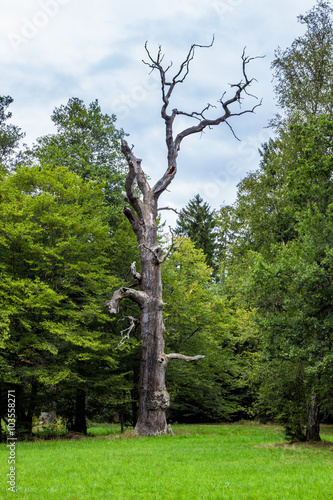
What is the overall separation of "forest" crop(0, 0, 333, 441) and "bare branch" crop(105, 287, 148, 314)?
7cm

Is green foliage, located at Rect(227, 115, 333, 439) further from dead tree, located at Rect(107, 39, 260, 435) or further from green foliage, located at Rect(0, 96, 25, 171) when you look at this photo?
green foliage, located at Rect(0, 96, 25, 171)

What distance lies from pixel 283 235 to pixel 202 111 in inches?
258

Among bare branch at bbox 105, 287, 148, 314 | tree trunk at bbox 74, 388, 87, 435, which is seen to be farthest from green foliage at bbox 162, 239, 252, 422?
tree trunk at bbox 74, 388, 87, 435

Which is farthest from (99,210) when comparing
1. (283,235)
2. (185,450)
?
(185,450)

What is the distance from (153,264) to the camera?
18266 millimetres

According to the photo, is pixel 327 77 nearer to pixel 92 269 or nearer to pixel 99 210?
pixel 99 210

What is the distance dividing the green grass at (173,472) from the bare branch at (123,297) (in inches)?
177

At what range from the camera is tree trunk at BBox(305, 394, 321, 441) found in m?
15.0

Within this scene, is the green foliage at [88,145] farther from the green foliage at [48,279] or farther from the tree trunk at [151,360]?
the tree trunk at [151,360]

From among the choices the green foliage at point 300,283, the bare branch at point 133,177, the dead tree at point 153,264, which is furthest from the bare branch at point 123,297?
the green foliage at point 300,283

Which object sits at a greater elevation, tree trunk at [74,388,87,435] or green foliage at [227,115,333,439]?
green foliage at [227,115,333,439]

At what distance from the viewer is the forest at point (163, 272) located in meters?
13.9

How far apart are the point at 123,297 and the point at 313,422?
7.50 meters

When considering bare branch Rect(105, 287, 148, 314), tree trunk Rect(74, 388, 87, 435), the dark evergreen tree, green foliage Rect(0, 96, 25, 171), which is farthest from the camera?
the dark evergreen tree
